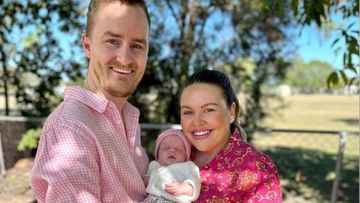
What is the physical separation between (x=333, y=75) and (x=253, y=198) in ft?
8.31

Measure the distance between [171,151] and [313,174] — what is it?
7.53m

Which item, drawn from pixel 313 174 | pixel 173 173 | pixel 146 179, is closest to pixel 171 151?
pixel 173 173

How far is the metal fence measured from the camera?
5.35 meters

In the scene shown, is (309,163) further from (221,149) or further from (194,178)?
(194,178)

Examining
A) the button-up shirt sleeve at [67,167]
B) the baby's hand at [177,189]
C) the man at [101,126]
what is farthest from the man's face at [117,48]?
the baby's hand at [177,189]

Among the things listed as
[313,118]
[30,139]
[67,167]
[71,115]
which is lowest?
[313,118]

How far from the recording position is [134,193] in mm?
1638

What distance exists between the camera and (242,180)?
190 centimetres

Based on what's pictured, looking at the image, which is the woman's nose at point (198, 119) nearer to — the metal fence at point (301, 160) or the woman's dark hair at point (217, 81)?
the woman's dark hair at point (217, 81)

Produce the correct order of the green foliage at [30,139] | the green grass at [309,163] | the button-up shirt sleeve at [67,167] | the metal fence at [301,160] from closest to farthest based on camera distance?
the button-up shirt sleeve at [67,167] → the metal fence at [301,160] → the green foliage at [30,139] → the green grass at [309,163]

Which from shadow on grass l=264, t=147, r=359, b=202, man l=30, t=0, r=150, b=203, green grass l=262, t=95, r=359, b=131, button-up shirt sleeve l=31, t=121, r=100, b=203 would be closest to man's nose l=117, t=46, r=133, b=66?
man l=30, t=0, r=150, b=203

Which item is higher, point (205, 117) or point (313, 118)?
point (205, 117)

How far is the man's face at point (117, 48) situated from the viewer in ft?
5.05

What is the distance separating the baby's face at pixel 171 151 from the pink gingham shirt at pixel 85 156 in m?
0.33
